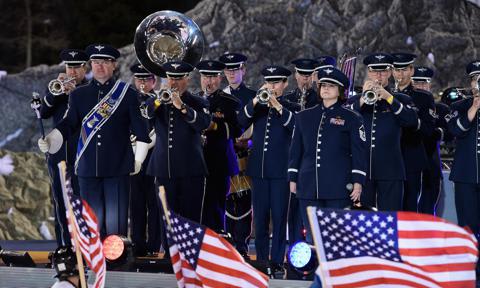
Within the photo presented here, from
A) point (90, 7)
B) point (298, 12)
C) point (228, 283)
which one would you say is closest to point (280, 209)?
point (228, 283)

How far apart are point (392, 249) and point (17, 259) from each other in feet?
19.5

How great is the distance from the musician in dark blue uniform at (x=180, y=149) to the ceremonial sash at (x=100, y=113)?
353 mm

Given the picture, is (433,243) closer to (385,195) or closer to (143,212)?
(385,195)

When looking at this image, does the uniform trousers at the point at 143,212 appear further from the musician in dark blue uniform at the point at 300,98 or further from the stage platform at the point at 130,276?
the musician in dark blue uniform at the point at 300,98

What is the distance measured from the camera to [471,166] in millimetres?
12797

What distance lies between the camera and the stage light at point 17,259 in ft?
43.2

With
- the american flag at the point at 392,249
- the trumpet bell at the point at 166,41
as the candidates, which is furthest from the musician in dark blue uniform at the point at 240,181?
the american flag at the point at 392,249

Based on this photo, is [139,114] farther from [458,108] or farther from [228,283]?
[228,283]

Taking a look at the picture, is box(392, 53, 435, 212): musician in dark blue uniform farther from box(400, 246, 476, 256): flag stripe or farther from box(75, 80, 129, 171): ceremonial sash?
box(400, 246, 476, 256): flag stripe

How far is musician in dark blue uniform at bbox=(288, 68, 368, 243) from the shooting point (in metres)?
11.8

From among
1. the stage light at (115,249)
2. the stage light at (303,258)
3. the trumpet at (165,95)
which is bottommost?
the stage light at (115,249)

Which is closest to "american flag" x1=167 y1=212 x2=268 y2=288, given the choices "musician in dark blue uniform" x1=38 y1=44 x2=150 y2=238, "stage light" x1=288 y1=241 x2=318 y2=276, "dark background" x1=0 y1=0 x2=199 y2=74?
"stage light" x1=288 y1=241 x2=318 y2=276

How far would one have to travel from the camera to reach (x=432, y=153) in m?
13.8

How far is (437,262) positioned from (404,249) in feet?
0.68
